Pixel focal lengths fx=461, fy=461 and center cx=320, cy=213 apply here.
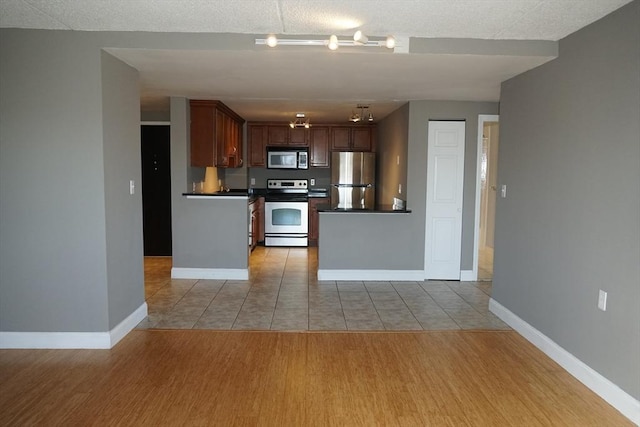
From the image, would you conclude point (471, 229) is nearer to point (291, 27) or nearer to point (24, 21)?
point (291, 27)

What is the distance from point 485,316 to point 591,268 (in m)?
1.51

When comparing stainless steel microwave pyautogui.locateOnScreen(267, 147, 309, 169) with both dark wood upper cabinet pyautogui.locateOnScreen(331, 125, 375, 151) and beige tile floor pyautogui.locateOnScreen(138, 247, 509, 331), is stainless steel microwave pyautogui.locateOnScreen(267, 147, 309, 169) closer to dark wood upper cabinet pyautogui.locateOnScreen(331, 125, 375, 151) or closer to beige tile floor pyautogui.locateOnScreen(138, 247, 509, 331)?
dark wood upper cabinet pyautogui.locateOnScreen(331, 125, 375, 151)

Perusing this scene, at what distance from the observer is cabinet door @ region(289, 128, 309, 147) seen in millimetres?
8168

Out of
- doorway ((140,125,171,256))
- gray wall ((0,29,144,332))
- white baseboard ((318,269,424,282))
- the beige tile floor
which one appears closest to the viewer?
gray wall ((0,29,144,332))

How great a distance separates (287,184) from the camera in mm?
8586

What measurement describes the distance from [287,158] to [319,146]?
61 cm

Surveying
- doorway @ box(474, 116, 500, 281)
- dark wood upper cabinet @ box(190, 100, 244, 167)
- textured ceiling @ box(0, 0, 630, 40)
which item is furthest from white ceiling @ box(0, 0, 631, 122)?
doorway @ box(474, 116, 500, 281)

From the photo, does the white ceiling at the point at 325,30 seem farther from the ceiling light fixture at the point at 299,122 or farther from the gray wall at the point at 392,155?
the ceiling light fixture at the point at 299,122

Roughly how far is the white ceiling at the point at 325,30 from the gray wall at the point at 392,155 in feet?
3.89

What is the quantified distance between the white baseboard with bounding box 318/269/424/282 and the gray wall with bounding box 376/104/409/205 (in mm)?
948

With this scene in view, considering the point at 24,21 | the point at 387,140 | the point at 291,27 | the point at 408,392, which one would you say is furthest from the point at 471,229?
the point at 24,21

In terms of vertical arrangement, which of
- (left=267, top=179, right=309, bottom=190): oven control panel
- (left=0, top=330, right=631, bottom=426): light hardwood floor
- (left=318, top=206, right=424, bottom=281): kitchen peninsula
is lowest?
(left=0, top=330, right=631, bottom=426): light hardwood floor

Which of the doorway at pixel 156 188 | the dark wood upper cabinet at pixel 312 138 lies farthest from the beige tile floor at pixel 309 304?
the dark wood upper cabinet at pixel 312 138

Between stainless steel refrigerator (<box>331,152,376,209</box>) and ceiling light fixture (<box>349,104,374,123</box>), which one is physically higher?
ceiling light fixture (<box>349,104,374,123</box>)
